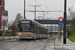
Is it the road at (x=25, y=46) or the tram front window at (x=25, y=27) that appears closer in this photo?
the road at (x=25, y=46)

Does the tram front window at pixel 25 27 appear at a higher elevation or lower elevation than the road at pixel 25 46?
higher

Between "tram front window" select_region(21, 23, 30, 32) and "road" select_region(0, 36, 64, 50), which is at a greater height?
"tram front window" select_region(21, 23, 30, 32)

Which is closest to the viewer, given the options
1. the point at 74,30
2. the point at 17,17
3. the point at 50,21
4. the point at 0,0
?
the point at 74,30

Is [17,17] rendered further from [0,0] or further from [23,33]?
[23,33]

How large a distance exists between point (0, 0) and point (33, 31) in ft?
90.6

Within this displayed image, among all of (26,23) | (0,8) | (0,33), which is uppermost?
(0,8)

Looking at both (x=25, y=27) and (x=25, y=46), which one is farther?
(x=25, y=27)

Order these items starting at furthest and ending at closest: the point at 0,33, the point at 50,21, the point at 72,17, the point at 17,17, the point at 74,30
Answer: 1. the point at 17,17
2. the point at 50,21
3. the point at 0,33
4. the point at 72,17
5. the point at 74,30

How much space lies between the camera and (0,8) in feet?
179

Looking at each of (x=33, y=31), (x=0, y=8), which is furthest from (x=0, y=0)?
(x=33, y=31)

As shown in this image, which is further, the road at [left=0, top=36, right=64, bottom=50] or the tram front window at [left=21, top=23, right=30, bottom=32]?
the tram front window at [left=21, top=23, right=30, bottom=32]

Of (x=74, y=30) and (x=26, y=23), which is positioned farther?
(x=74, y=30)

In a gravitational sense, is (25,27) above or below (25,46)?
above

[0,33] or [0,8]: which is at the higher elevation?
[0,8]
